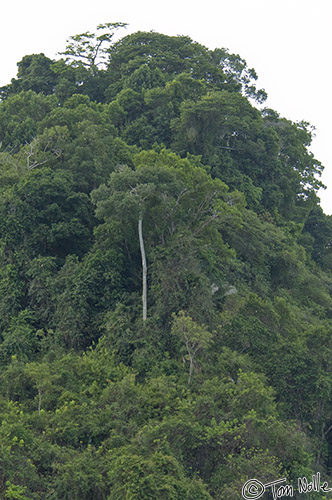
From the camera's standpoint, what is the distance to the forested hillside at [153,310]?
1363 centimetres

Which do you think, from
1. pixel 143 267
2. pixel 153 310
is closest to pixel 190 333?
pixel 153 310

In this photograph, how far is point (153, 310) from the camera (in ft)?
59.2

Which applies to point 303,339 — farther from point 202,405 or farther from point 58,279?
point 58,279

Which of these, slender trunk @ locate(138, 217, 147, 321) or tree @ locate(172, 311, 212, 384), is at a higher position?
slender trunk @ locate(138, 217, 147, 321)

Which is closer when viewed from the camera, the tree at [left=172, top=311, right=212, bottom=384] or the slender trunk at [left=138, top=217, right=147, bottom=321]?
the tree at [left=172, top=311, right=212, bottom=384]

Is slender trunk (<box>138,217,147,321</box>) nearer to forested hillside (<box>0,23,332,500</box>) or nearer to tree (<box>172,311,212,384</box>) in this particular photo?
forested hillside (<box>0,23,332,500</box>)

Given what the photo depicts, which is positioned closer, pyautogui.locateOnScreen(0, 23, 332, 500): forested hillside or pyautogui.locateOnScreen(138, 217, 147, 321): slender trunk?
pyautogui.locateOnScreen(0, 23, 332, 500): forested hillside

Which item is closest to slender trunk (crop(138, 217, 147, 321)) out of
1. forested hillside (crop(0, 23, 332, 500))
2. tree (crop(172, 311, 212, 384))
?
forested hillside (crop(0, 23, 332, 500))

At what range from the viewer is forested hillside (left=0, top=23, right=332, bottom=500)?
13.6 metres

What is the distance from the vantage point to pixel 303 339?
57.9 feet

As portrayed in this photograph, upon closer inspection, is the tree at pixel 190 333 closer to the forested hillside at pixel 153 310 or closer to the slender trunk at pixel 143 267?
the forested hillside at pixel 153 310

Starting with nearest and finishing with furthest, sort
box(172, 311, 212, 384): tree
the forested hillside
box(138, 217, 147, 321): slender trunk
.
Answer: the forested hillside < box(172, 311, 212, 384): tree < box(138, 217, 147, 321): slender trunk

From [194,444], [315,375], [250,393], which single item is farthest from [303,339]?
[194,444]

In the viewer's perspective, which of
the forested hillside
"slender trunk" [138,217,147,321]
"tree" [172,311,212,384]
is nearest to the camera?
the forested hillside
